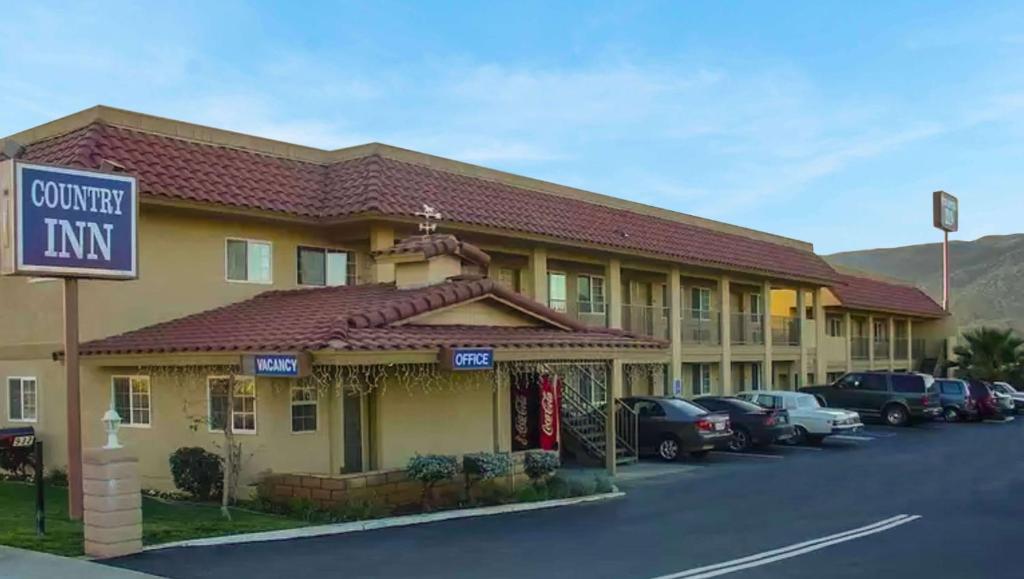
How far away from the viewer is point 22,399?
64.6 feet

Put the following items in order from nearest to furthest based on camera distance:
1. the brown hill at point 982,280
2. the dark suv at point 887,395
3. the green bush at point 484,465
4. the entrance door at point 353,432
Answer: the green bush at point 484,465, the entrance door at point 353,432, the dark suv at point 887,395, the brown hill at point 982,280

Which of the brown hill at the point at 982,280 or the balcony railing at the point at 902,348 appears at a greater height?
the brown hill at the point at 982,280

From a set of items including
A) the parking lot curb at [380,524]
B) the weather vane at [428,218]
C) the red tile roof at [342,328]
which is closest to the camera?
the parking lot curb at [380,524]

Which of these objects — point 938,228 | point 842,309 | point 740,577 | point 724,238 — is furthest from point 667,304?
point 938,228

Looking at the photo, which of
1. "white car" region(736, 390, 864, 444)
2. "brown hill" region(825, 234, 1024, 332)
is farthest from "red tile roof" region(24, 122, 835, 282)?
"brown hill" region(825, 234, 1024, 332)

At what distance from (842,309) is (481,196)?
26501mm

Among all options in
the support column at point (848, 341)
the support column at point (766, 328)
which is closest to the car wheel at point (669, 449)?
the support column at point (766, 328)

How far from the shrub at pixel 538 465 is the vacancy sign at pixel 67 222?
7.42 meters

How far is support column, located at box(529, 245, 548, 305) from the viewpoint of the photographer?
1000 inches

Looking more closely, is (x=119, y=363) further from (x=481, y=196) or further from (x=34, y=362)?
(x=481, y=196)

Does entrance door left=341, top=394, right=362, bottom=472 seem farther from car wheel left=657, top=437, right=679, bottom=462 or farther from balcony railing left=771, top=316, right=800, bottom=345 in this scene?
balcony railing left=771, top=316, right=800, bottom=345

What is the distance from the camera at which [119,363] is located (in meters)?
17.2

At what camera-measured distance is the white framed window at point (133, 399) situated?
17.9 metres

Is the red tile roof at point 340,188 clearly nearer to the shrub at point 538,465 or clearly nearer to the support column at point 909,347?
the shrub at point 538,465
